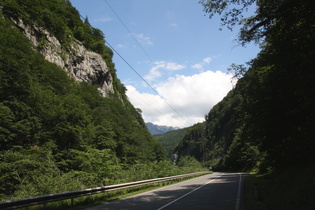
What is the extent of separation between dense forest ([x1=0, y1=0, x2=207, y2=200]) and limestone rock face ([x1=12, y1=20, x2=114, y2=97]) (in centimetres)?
123

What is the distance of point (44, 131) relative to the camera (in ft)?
98.1

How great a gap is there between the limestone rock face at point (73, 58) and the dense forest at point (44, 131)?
1.23 m

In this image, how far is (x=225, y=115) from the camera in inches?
4847

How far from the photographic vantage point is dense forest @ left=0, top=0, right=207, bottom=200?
14836 millimetres

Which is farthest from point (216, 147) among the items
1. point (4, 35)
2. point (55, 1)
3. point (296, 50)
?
point (296, 50)

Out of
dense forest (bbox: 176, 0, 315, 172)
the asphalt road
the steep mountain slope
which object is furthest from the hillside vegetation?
the steep mountain slope

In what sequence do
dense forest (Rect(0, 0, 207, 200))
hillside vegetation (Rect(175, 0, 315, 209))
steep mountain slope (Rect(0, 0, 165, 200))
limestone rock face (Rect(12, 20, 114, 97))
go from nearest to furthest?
hillside vegetation (Rect(175, 0, 315, 209)) < dense forest (Rect(0, 0, 207, 200)) < steep mountain slope (Rect(0, 0, 165, 200)) < limestone rock face (Rect(12, 20, 114, 97))

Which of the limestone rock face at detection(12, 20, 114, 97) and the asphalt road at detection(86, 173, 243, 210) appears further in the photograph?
the limestone rock face at detection(12, 20, 114, 97)

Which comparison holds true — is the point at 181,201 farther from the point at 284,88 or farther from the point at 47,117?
the point at 47,117

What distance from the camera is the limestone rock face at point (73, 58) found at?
153ft

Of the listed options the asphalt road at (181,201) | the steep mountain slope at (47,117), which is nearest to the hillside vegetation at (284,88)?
the asphalt road at (181,201)

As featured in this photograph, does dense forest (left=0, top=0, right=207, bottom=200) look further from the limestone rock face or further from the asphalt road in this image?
the asphalt road

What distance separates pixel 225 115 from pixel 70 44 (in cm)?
9202

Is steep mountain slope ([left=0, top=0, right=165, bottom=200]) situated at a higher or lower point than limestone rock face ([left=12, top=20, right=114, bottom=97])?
lower
